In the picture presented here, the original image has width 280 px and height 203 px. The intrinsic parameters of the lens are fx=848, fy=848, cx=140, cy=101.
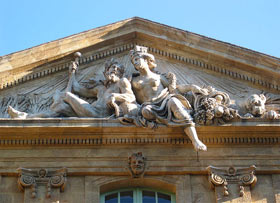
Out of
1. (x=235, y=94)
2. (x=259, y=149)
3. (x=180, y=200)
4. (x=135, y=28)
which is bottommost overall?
(x=180, y=200)

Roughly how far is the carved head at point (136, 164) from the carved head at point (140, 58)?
2.08 metres

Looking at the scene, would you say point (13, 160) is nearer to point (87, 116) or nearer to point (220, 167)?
point (87, 116)

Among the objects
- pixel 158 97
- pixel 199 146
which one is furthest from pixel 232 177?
pixel 158 97

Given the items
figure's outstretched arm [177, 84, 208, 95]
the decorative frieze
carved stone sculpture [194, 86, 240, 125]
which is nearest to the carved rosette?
carved stone sculpture [194, 86, 240, 125]

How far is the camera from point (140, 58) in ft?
58.5

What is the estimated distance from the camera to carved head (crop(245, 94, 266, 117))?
1720 cm

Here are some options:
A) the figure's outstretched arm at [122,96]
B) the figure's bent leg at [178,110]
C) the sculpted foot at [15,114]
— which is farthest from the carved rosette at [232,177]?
the sculpted foot at [15,114]

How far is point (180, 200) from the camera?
16156 millimetres

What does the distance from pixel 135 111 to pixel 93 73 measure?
1.80m

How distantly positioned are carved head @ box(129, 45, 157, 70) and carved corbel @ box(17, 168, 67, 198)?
2864 millimetres

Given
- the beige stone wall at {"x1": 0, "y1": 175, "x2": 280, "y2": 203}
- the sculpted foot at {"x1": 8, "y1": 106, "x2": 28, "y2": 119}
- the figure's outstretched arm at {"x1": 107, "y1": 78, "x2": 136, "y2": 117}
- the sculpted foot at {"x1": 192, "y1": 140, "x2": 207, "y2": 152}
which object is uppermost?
the figure's outstretched arm at {"x1": 107, "y1": 78, "x2": 136, "y2": 117}

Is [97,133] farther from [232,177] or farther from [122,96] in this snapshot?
[232,177]

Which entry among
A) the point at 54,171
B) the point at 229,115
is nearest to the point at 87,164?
the point at 54,171

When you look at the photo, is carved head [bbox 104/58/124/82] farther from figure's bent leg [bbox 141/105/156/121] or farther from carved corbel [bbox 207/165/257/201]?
carved corbel [bbox 207/165/257/201]
